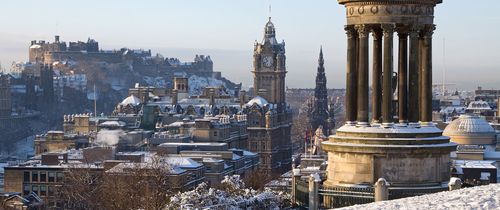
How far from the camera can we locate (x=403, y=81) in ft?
83.2

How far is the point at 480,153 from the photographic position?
313ft

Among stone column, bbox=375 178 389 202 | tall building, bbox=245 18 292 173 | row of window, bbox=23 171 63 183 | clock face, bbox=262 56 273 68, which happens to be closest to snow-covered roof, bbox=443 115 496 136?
row of window, bbox=23 171 63 183

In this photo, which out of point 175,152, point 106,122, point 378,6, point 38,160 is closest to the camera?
point 378,6

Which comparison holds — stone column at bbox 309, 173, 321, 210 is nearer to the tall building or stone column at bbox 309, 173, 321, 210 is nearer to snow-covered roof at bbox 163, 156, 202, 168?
snow-covered roof at bbox 163, 156, 202, 168

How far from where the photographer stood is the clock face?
173 meters

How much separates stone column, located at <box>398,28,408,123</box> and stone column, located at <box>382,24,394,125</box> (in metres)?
0.36

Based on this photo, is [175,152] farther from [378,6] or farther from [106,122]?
[378,6]

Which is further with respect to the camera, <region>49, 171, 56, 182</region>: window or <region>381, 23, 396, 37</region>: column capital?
<region>49, 171, 56, 182</region>: window

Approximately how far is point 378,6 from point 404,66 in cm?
141

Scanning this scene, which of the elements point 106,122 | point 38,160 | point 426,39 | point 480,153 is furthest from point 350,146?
point 106,122

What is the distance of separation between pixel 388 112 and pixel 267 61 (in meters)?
148

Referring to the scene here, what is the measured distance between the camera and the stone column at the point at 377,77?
2508cm

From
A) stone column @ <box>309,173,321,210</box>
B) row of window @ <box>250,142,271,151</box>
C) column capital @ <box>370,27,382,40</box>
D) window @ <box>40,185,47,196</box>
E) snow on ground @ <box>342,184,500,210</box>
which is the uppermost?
column capital @ <box>370,27,382,40</box>

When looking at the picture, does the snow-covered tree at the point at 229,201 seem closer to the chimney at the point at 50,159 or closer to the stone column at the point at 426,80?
the stone column at the point at 426,80
